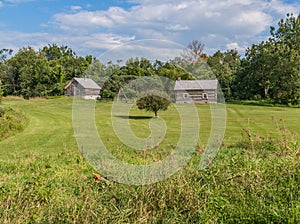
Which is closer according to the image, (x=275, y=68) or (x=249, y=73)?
(x=275, y=68)

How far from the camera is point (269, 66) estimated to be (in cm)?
3219

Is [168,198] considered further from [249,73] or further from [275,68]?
[249,73]

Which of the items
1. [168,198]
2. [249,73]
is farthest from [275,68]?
[168,198]

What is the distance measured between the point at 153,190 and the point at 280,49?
31991mm

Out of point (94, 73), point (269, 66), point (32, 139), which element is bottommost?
point (32, 139)

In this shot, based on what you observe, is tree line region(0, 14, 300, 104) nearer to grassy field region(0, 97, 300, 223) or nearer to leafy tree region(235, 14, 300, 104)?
leafy tree region(235, 14, 300, 104)

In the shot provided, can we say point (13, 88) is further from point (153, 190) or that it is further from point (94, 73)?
point (153, 190)

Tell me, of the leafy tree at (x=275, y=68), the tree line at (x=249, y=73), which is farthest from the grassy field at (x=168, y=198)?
the leafy tree at (x=275, y=68)

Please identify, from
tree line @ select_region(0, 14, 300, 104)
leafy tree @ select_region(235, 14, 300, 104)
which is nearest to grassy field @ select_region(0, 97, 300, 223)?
tree line @ select_region(0, 14, 300, 104)

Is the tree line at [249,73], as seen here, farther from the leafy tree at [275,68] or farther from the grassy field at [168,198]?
the grassy field at [168,198]

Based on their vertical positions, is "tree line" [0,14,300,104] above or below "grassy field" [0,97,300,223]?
above

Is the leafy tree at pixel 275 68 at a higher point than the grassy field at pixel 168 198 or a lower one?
higher

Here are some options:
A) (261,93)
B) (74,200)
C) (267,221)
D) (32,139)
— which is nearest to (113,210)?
(74,200)

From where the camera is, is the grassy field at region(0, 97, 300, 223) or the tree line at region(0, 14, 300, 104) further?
the tree line at region(0, 14, 300, 104)
